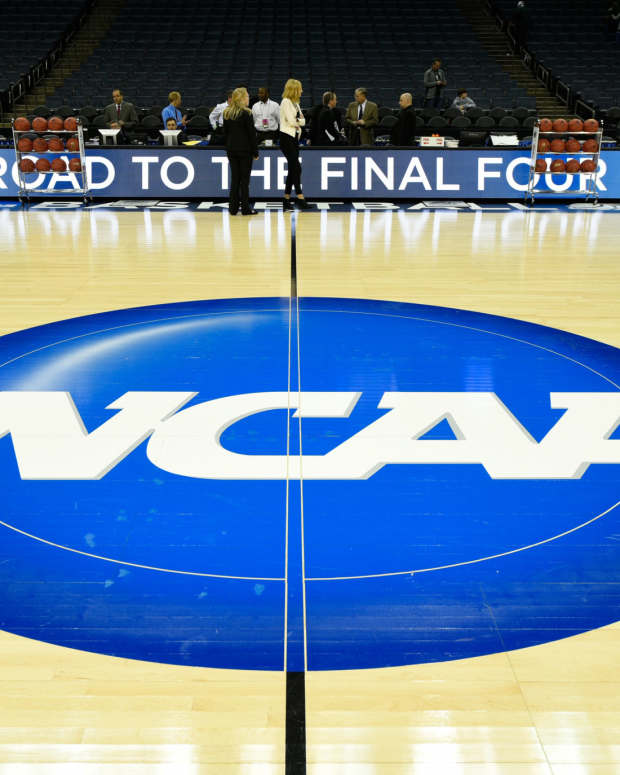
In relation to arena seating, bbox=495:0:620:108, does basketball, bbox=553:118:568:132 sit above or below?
below

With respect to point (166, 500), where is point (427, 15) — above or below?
above

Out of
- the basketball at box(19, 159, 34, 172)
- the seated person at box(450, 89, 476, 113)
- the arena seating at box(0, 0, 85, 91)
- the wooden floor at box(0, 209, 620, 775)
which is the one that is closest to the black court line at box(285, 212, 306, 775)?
the wooden floor at box(0, 209, 620, 775)

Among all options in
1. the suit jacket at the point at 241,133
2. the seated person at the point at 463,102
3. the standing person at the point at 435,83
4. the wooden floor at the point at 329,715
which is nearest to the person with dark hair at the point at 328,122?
the suit jacket at the point at 241,133

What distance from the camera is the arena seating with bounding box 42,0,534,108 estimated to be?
19.3m

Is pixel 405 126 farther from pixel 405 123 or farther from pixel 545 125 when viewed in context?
pixel 545 125

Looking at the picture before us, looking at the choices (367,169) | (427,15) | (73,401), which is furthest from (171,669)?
(427,15)

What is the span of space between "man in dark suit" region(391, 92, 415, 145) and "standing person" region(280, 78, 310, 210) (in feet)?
7.40

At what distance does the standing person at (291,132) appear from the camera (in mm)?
11613

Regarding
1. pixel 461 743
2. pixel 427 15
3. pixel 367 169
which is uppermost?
pixel 427 15

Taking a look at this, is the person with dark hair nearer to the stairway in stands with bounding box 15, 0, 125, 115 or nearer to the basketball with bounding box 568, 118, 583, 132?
the basketball with bounding box 568, 118, 583, 132

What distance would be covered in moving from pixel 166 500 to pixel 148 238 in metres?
6.98

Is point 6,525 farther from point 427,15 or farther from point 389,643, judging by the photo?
point 427,15

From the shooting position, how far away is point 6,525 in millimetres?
3326

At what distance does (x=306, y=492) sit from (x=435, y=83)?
16.2m
